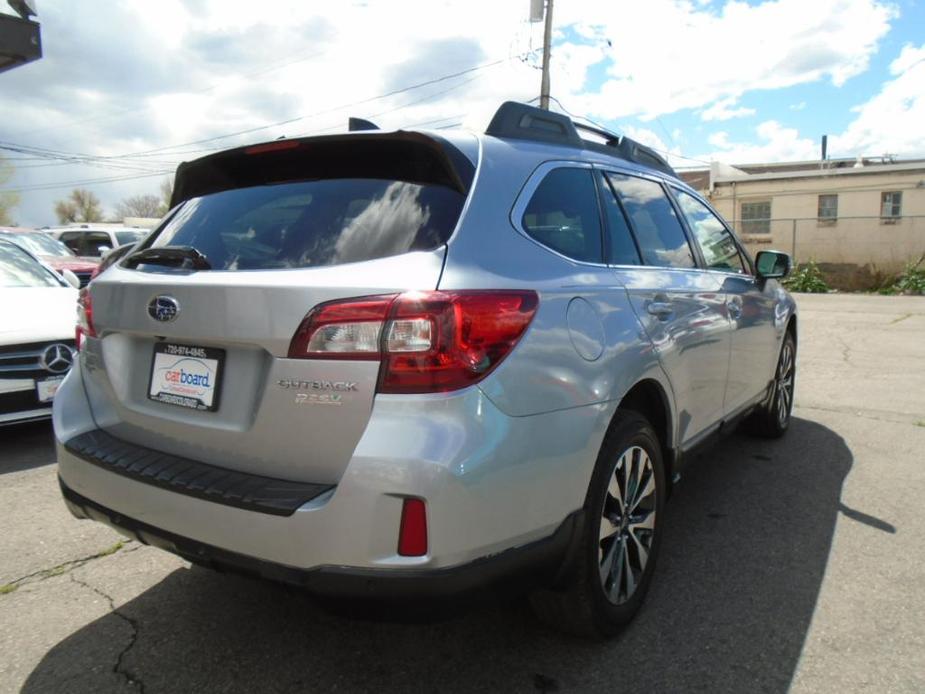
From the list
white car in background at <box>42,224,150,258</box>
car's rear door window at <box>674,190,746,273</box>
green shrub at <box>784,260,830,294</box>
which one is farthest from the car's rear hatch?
green shrub at <box>784,260,830,294</box>

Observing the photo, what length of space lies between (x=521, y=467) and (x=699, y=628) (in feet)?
4.01

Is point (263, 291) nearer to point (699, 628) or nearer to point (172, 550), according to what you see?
point (172, 550)

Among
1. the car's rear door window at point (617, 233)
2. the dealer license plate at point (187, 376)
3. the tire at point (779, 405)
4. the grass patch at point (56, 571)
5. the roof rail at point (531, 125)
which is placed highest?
the roof rail at point (531, 125)

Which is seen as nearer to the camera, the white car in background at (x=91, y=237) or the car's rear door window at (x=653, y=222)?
the car's rear door window at (x=653, y=222)

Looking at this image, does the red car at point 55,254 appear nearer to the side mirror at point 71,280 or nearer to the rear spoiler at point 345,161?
the side mirror at point 71,280

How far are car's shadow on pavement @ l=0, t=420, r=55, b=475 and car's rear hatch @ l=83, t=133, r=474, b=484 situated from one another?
256 cm

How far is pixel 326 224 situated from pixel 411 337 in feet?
1.85

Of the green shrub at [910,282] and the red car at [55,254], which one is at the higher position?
the red car at [55,254]

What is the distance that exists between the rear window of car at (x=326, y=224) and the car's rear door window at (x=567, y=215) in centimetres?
35

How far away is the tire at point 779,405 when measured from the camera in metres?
4.89

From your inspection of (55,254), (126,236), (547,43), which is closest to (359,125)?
(55,254)

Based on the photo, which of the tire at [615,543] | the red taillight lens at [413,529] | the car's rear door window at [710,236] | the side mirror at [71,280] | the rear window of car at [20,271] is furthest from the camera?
the side mirror at [71,280]

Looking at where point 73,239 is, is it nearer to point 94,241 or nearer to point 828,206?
point 94,241

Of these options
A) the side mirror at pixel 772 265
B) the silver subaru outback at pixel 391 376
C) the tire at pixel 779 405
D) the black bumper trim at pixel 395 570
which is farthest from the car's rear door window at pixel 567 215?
A: the tire at pixel 779 405
